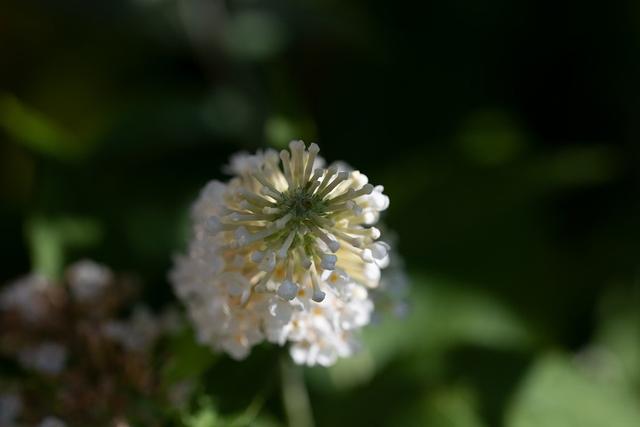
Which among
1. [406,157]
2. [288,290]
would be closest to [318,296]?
[288,290]

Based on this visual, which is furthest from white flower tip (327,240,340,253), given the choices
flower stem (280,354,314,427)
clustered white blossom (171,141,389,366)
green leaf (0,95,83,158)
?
green leaf (0,95,83,158)

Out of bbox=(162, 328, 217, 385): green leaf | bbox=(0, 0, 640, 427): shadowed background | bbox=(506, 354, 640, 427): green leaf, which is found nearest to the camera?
bbox=(162, 328, 217, 385): green leaf

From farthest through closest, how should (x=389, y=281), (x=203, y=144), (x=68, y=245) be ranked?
1. (x=203, y=144)
2. (x=68, y=245)
3. (x=389, y=281)

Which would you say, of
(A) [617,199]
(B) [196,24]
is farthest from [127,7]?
(A) [617,199]

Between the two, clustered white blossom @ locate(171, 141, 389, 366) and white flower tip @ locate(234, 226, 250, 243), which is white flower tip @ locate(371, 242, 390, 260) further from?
white flower tip @ locate(234, 226, 250, 243)

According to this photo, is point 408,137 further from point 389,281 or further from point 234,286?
point 234,286

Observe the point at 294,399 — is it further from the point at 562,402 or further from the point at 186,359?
the point at 562,402

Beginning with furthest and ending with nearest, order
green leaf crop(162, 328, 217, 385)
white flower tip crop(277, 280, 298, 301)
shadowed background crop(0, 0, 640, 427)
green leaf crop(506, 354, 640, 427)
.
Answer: shadowed background crop(0, 0, 640, 427), green leaf crop(506, 354, 640, 427), green leaf crop(162, 328, 217, 385), white flower tip crop(277, 280, 298, 301)
